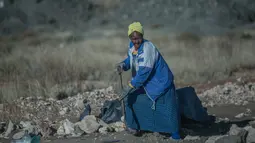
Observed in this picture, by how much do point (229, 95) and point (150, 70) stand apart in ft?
16.4

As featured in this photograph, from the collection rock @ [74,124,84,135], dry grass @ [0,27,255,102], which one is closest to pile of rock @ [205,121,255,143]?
rock @ [74,124,84,135]

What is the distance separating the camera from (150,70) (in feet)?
24.1

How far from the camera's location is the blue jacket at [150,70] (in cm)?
732

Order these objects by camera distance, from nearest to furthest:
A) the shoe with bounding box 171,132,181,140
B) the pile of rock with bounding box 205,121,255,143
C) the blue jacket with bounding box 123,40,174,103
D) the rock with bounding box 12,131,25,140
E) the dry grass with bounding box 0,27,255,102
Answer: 1. the blue jacket with bounding box 123,40,174,103
2. the pile of rock with bounding box 205,121,255,143
3. the shoe with bounding box 171,132,181,140
4. the rock with bounding box 12,131,25,140
5. the dry grass with bounding box 0,27,255,102

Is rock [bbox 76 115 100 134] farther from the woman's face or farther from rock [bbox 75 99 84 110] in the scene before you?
the woman's face

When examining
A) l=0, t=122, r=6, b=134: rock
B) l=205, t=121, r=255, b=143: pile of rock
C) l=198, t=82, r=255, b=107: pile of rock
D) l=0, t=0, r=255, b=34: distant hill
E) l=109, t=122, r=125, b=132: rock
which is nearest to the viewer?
l=205, t=121, r=255, b=143: pile of rock

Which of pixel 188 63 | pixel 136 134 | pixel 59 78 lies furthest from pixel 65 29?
pixel 136 134

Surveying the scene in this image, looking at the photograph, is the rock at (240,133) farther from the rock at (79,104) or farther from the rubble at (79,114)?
the rock at (79,104)

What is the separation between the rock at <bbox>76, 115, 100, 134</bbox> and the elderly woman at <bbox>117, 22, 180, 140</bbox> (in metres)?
1.02

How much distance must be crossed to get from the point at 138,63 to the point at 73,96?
15.5 feet

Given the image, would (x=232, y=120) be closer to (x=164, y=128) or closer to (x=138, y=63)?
(x=164, y=128)

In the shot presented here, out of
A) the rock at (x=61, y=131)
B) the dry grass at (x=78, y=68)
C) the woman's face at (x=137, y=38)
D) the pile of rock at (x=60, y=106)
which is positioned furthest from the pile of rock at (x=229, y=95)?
the woman's face at (x=137, y=38)

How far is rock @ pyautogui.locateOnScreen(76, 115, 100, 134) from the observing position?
8771 millimetres

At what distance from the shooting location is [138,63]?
7426mm
